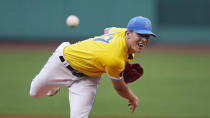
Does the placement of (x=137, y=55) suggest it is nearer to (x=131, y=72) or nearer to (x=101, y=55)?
(x=131, y=72)

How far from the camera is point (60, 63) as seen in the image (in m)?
4.78

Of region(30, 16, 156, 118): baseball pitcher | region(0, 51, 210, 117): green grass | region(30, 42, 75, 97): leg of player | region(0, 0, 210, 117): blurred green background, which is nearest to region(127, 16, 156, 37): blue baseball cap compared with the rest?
region(30, 16, 156, 118): baseball pitcher

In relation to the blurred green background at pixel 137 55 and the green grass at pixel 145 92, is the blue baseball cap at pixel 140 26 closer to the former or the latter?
the green grass at pixel 145 92

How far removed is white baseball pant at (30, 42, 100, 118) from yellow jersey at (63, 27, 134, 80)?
138 millimetres

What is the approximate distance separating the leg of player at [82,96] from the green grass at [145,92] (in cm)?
267

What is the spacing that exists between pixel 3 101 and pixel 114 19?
9.99 meters

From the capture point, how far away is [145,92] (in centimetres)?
910

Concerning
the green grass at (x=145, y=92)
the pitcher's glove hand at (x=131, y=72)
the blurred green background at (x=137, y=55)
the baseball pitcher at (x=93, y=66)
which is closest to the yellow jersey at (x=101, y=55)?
the baseball pitcher at (x=93, y=66)

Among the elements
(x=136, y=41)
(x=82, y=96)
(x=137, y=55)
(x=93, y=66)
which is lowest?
(x=137, y=55)

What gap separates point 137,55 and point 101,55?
411 inches

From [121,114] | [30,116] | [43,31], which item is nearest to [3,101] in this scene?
[30,116]

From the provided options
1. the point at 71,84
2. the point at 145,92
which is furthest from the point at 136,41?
the point at 145,92

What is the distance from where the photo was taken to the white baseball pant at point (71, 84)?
456 centimetres

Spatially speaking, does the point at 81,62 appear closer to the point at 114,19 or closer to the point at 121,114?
the point at 121,114
